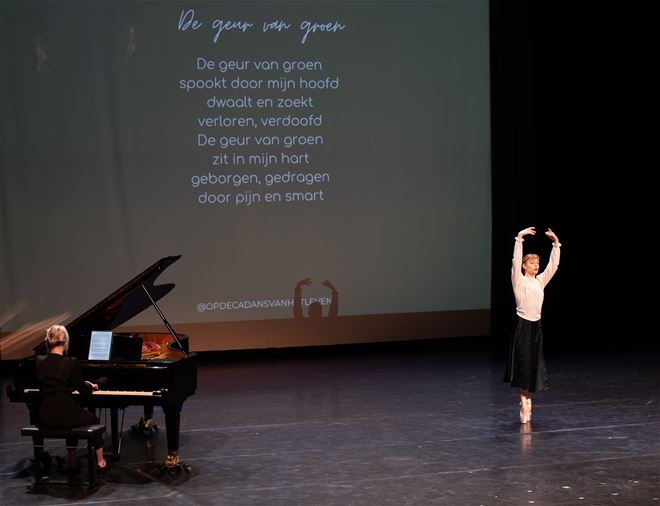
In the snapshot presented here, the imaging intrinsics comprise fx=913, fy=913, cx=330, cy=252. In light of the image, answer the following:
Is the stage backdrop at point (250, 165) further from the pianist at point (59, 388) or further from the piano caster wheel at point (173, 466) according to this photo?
the pianist at point (59, 388)

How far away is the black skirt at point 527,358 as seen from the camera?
20.0 feet

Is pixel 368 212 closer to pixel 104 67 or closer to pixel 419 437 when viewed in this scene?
pixel 104 67

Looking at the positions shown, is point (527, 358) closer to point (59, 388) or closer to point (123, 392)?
point (123, 392)

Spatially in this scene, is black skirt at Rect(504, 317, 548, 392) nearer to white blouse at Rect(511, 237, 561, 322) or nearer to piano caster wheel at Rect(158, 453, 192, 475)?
white blouse at Rect(511, 237, 561, 322)

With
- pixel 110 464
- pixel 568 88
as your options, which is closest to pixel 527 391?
pixel 110 464

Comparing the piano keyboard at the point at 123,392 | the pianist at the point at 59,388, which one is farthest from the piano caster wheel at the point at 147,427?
the pianist at the point at 59,388

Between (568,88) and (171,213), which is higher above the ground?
(568,88)

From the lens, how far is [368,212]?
9.22m

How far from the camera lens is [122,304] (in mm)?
5484

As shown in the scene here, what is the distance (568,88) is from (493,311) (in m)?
2.56

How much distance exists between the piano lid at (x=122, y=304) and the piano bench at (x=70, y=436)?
1.98 feet

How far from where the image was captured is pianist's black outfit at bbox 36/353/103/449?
487cm

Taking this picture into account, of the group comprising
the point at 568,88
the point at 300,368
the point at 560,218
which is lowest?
the point at 300,368

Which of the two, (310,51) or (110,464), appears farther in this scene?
(310,51)
